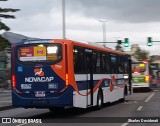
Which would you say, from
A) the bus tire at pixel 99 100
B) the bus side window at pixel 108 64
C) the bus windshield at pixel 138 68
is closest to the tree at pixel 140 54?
the bus windshield at pixel 138 68

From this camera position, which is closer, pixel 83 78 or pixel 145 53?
pixel 83 78

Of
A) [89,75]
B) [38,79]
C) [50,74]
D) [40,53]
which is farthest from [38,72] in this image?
[89,75]

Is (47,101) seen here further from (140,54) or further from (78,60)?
(140,54)

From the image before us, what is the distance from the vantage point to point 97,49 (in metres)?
21.4

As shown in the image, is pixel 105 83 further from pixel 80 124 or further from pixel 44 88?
pixel 80 124

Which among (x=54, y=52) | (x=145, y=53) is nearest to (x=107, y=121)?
(x=54, y=52)

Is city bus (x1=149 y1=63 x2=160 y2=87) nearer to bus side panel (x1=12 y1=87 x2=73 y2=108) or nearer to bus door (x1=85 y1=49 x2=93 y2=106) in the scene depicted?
bus door (x1=85 y1=49 x2=93 y2=106)

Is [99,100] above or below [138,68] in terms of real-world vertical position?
below

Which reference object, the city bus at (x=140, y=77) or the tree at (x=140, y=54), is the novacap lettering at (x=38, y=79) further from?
the tree at (x=140, y=54)

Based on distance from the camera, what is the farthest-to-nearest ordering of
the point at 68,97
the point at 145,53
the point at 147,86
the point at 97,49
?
the point at 145,53, the point at 147,86, the point at 97,49, the point at 68,97

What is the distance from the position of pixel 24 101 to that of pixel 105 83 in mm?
6016

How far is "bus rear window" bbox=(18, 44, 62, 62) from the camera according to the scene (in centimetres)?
1752

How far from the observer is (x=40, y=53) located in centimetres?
1777

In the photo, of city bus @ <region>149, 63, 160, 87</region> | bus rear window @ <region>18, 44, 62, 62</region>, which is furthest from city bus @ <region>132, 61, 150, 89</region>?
bus rear window @ <region>18, 44, 62, 62</region>
